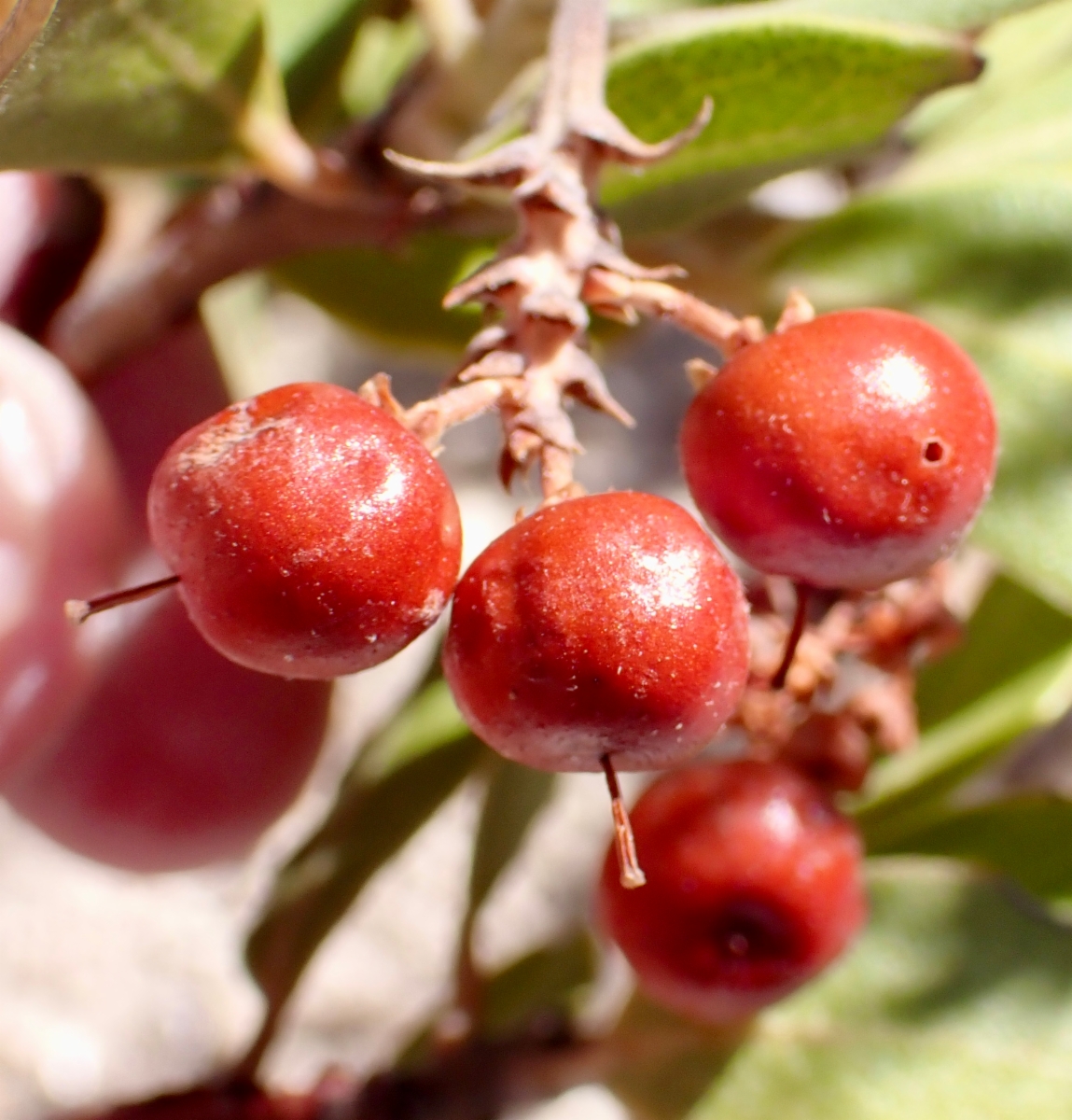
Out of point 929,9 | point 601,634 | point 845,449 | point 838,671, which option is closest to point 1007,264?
point 929,9

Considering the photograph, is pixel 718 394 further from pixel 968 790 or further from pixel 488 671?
pixel 968 790

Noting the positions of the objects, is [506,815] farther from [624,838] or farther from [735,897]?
[624,838]

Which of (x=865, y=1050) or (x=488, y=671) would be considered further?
(x=865, y=1050)

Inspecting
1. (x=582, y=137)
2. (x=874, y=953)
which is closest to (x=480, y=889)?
(x=874, y=953)

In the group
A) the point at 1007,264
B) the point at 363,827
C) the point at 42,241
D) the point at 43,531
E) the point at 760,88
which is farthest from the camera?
the point at 42,241

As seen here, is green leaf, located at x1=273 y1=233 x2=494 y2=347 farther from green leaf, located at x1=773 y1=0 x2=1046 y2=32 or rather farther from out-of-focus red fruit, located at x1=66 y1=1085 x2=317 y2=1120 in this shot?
out-of-focus red fruit, located at x1=66 y1=1085 x2=317 y2=1120

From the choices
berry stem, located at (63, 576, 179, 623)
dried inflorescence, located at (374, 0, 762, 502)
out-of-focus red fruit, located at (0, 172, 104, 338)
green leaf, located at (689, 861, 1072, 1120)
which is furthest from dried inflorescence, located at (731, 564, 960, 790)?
out-of-focus red fruit, located at (0, 172, 104, 338)

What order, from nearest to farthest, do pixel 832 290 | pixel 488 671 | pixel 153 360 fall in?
pixel 488 671
pixel 832 290
pixel 153 360
